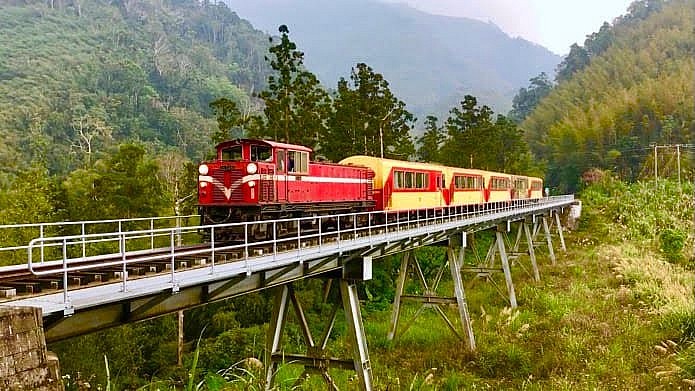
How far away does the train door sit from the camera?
1337 centimetres

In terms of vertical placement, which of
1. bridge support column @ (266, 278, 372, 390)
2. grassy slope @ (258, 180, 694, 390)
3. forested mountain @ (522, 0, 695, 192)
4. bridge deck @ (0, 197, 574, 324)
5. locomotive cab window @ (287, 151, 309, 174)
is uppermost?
forested mountain @ (522, 0, 695, 192)

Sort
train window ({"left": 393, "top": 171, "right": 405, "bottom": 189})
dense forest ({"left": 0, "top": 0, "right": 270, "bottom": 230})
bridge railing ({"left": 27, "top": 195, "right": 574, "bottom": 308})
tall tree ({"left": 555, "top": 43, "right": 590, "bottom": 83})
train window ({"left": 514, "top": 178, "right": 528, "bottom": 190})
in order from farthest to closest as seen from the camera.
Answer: tall tree ({"left": 555, "top": 43, "right": 590, "bottom": 83}) → train window ({"left": 514, "top": 178, "right": 528, "bottom": 190}) → dense forest ({"left": 0, "top": 0, "right": 270, "bottom": 230}) → train window ({"left": 393, "top": 171, "right": 405, "bottom": 189}) → bridge railing ({"left": 27, "top": 195, "right": 574, "bottom": 308})

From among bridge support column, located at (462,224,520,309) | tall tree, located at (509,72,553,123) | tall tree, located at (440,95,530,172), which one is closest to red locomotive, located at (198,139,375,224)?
bridge support column, located at (462,224,520,309)

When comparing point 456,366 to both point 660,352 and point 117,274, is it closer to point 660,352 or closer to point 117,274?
point 660,352

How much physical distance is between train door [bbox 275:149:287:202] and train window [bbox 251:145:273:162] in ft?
0.62

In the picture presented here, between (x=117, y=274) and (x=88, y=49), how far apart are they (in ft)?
376

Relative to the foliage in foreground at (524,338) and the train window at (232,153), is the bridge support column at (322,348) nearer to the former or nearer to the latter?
the foliage in foreground at (524,338)

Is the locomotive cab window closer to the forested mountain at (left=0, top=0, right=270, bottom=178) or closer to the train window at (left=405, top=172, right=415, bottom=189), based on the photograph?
the train window at (left=405, top=172, right=415, bottom=189)

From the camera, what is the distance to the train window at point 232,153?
44.3 ft

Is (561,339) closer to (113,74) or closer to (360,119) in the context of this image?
(360,119)

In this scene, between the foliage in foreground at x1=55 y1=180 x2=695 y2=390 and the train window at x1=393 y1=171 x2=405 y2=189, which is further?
the train window at x1=393 y1=171 x2=405 y2=189

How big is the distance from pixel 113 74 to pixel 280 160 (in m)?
87.8

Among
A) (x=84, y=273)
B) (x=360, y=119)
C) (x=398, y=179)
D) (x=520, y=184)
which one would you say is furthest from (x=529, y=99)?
(x=84, y=273)

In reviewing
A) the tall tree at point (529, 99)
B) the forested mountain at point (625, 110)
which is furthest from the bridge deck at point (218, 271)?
the tall tree at point (529, 99)
